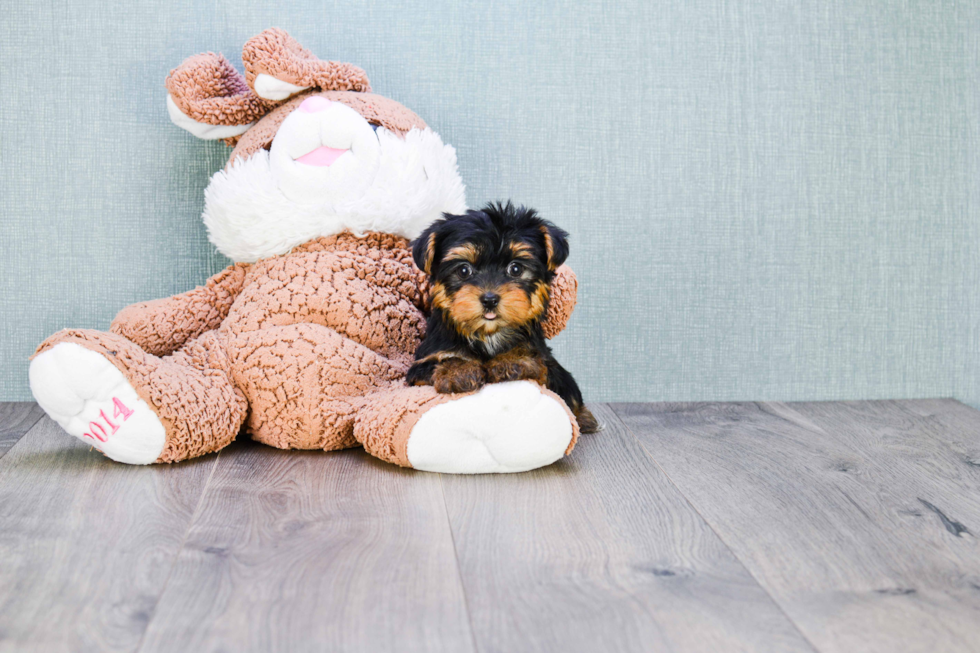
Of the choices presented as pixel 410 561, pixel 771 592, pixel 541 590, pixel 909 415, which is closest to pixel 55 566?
pixel 410 561

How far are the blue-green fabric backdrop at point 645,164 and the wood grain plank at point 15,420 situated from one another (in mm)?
87

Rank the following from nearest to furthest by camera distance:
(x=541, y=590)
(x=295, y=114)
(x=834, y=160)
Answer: (x=541, y=590) → (x=295, y=114) → (x=834, y=160)

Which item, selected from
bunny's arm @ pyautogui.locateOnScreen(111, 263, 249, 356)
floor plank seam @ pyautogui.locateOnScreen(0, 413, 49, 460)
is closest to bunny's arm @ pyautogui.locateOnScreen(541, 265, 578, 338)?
bunny's arm @ pyautogui.locateOnScreen(111, 263, 249, 356)

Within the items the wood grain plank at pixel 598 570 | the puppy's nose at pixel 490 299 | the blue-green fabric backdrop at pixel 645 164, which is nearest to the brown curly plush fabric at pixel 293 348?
the puppy's nose at pixel 490 299

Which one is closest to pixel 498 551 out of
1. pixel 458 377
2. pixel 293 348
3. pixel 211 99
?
pixel 458 377

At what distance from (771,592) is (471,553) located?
46 cm

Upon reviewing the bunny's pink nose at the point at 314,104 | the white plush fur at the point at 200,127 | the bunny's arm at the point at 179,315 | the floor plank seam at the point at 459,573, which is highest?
the bunny's pink nose at the point at 314,104

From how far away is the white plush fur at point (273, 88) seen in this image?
2062 mm

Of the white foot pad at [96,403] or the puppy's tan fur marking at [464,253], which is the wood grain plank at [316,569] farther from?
the puppy's tan fur marking at [464,253]

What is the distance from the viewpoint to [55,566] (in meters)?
1.27

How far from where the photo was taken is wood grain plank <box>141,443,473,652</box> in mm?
1071

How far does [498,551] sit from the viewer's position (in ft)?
4.41

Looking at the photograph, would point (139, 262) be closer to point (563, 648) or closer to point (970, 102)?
point (563, 648)

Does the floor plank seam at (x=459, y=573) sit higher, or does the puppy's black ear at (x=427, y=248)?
the puppy's black ear at (x=427, y=248)
